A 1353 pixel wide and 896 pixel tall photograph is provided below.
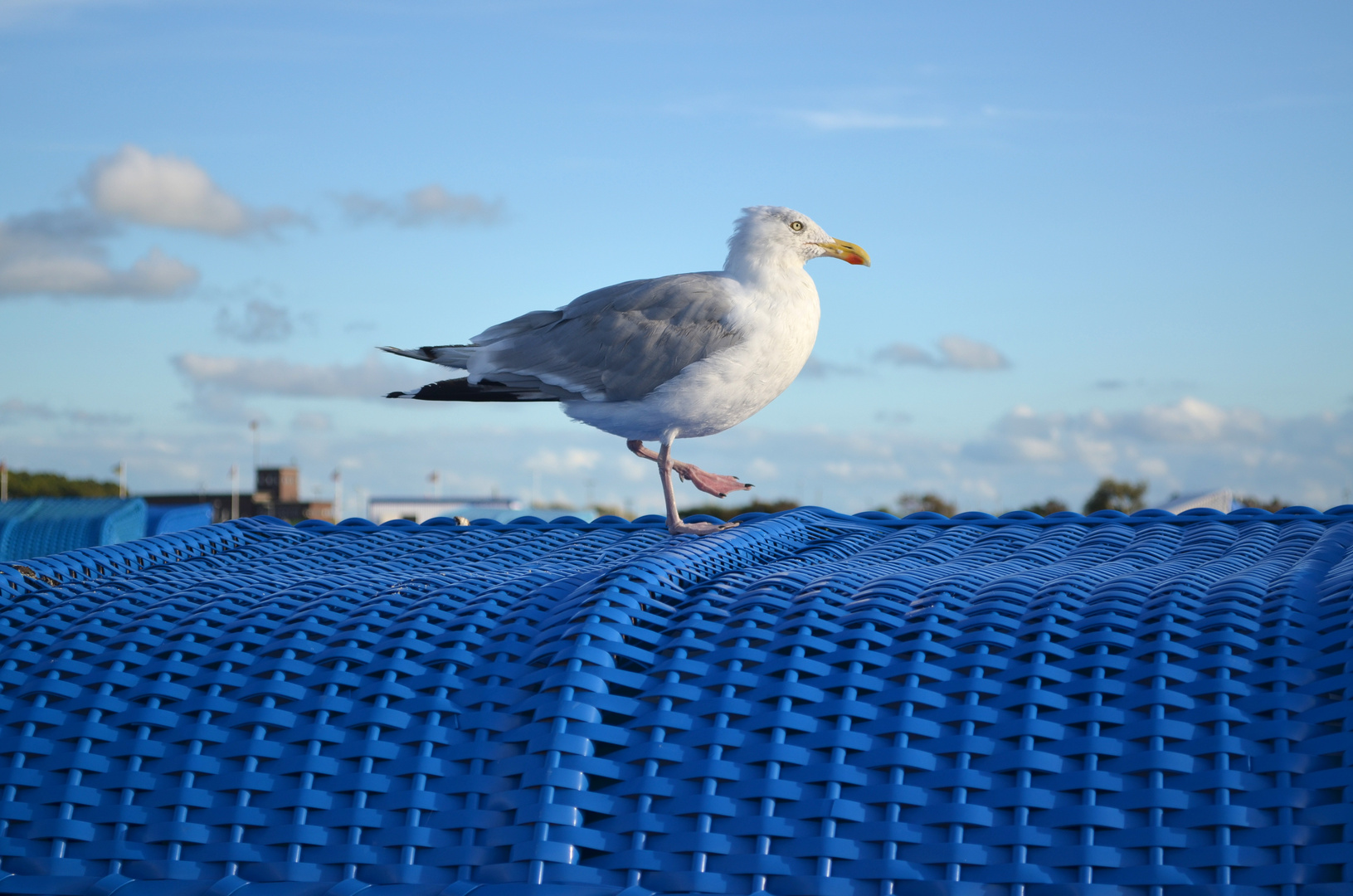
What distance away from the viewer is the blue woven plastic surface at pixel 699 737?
77.4 inches

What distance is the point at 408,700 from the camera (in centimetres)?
238

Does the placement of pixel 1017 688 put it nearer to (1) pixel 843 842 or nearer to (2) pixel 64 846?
(1) pixel 843 842

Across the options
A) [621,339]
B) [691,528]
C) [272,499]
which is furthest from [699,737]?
[272,499]

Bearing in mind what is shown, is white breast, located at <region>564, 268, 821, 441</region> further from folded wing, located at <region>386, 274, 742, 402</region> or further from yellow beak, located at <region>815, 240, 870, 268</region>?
yellow beak, located at <region>815, 240, 870, 268</region>

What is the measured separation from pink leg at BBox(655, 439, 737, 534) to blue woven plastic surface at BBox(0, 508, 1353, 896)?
1.03m

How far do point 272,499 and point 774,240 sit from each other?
45111 millimetres

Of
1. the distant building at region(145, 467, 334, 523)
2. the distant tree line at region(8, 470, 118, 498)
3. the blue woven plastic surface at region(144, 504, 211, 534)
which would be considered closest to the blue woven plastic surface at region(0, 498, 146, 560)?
the blue woven plastic surface at region(144, 504, 211, 534)

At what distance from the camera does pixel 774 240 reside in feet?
14.9

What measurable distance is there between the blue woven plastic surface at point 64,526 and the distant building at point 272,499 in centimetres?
2725

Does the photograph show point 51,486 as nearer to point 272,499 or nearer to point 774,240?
point 272,499

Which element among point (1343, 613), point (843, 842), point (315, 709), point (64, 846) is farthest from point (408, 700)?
point (1343, 613)

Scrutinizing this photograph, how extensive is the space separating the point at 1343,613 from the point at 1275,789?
22.8 inches

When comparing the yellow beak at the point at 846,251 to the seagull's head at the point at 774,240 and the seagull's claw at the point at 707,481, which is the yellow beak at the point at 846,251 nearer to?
the seagull's head at the point at 774,240

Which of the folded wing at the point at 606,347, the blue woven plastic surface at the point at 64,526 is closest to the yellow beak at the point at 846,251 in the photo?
the folded wing at the point at 606,347
